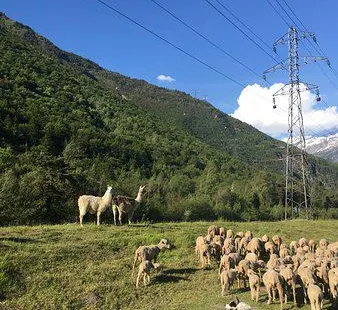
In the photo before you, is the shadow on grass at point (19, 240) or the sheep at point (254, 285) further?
the shadow on grass at point (19, 240)

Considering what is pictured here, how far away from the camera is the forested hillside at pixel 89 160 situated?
26703 millimetres

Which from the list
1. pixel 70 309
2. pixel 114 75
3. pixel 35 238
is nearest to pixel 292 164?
pixel 35 238

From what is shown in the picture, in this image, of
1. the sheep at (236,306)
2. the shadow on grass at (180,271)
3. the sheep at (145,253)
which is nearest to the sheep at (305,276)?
the sheep at (236,306)

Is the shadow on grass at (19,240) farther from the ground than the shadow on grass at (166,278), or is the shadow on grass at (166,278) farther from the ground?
the shadow on grass at (19,240)

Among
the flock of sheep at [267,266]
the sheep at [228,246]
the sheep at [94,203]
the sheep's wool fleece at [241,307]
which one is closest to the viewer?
the sheep's wool fleece at [241,307]

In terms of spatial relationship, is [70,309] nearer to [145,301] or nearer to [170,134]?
[145,301]

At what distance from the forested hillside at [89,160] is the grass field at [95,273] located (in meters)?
6.68

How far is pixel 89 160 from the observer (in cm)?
4494

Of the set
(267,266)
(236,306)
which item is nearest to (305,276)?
(267,266)

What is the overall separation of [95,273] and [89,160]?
30341 mm

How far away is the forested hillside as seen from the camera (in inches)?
1051

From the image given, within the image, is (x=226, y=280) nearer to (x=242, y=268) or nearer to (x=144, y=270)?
(x=242, y=268)

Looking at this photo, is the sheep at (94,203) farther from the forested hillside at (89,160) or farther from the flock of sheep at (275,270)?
the flock of sheep at (275,270)

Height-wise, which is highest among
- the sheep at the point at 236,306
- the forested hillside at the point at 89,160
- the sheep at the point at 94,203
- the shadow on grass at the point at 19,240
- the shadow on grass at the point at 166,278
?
the forested hillside at the point at 89,160
